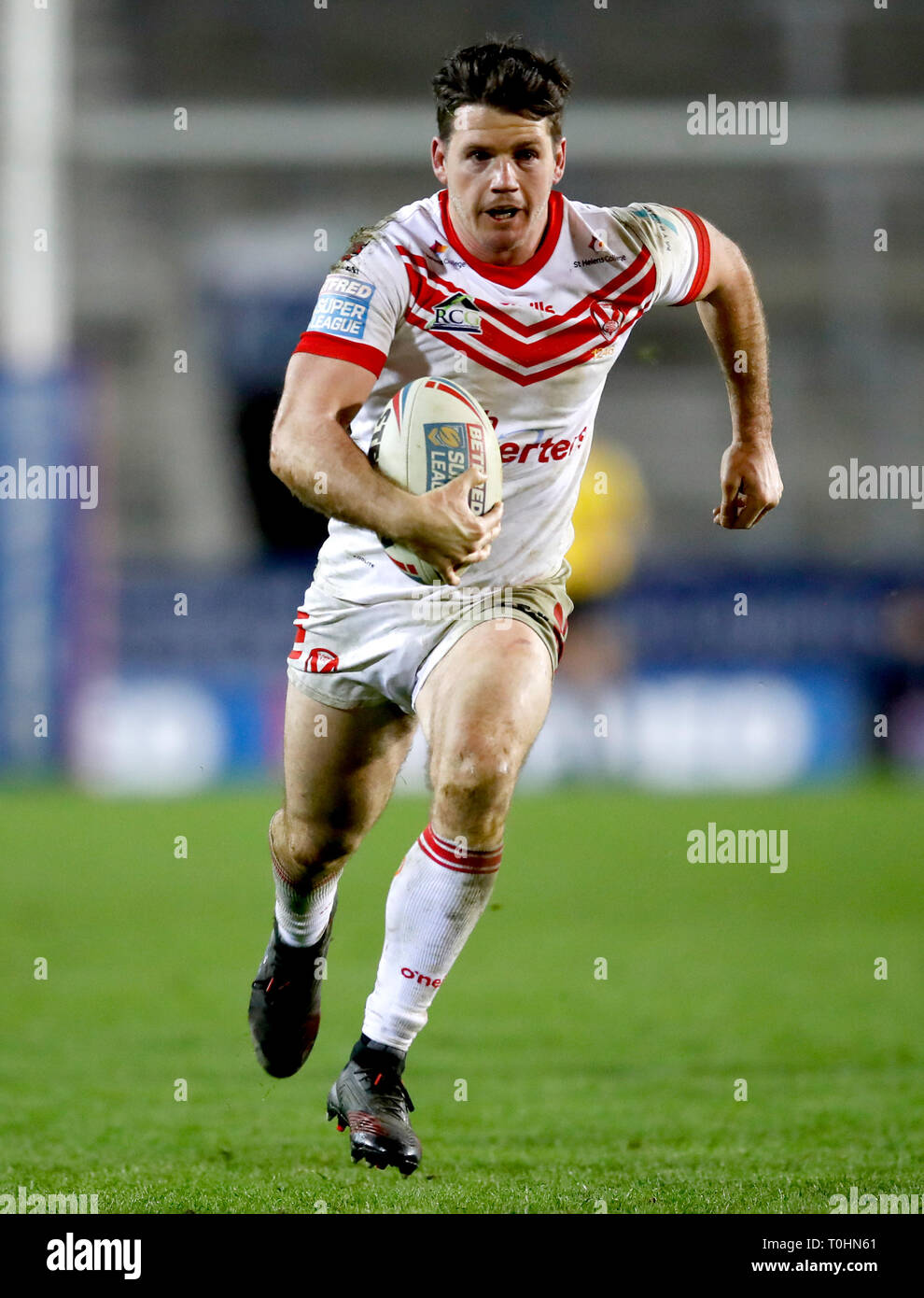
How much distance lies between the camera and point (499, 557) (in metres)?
4.43

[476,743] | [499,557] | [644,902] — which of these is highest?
[499,557]

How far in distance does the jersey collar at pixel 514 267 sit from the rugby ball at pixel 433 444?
0.36 meters

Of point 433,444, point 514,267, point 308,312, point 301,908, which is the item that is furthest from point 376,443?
point 308,312

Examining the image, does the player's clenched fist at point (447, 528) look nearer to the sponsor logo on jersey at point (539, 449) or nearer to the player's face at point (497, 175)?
the sponsor logo on jersey at point (539, 449)

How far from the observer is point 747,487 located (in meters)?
4.56

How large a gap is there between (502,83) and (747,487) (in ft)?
3.95

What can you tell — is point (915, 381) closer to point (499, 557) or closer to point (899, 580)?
point (899, 580)

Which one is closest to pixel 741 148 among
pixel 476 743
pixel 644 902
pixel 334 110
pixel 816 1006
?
pixel 334 110

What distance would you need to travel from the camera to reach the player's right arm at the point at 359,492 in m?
3.78

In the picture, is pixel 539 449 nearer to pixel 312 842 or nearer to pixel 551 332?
pixel 551 332

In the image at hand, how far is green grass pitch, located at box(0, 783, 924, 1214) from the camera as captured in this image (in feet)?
14.4

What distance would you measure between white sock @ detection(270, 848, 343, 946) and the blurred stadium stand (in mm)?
11481

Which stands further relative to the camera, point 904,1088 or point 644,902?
point 644,902

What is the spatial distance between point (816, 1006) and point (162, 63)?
78.9ft
